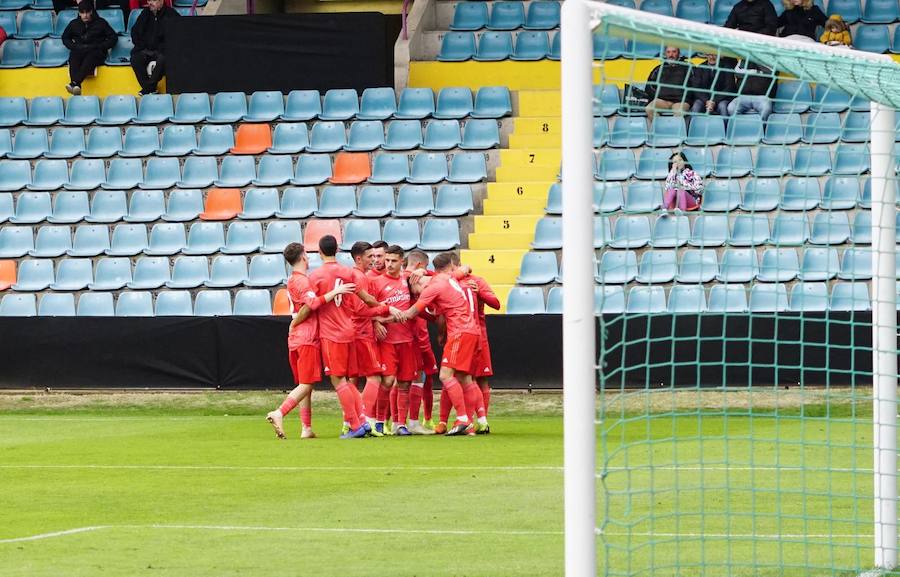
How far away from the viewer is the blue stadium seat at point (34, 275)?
20.8 metres

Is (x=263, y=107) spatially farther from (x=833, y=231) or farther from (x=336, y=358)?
(x=336, y=358)

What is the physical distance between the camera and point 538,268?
1953 centimetres

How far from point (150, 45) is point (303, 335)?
10.1 metres

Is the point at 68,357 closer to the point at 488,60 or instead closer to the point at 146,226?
the point at 146,226

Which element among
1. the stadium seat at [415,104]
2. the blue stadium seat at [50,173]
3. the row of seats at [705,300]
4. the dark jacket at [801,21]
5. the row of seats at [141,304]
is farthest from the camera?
the blue stadium seat at [50,173]

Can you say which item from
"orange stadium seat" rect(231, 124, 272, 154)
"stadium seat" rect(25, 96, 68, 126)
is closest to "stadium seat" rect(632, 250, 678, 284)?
"orange stadium seat" rect(231, 124, 272, 154)

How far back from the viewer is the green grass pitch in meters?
7.46

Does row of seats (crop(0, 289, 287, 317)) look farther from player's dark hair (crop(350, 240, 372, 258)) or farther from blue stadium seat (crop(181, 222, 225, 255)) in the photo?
player's dark hair (crop(350, 240, 372, 258))

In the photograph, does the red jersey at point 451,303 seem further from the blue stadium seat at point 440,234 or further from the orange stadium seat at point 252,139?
the orange stadium seat at point 252,139

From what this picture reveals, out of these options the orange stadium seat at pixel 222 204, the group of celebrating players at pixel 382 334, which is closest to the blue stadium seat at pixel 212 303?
the orange stadium seat at pixel 222 204

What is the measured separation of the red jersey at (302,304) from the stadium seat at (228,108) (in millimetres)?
8222

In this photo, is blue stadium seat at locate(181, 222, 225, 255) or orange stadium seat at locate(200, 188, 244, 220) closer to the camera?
blue stadium seat at locate(181, 222, 225, 255)

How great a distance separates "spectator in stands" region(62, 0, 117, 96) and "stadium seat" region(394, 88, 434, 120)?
16.2 ft

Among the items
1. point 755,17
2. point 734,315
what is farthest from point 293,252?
point 755,17
